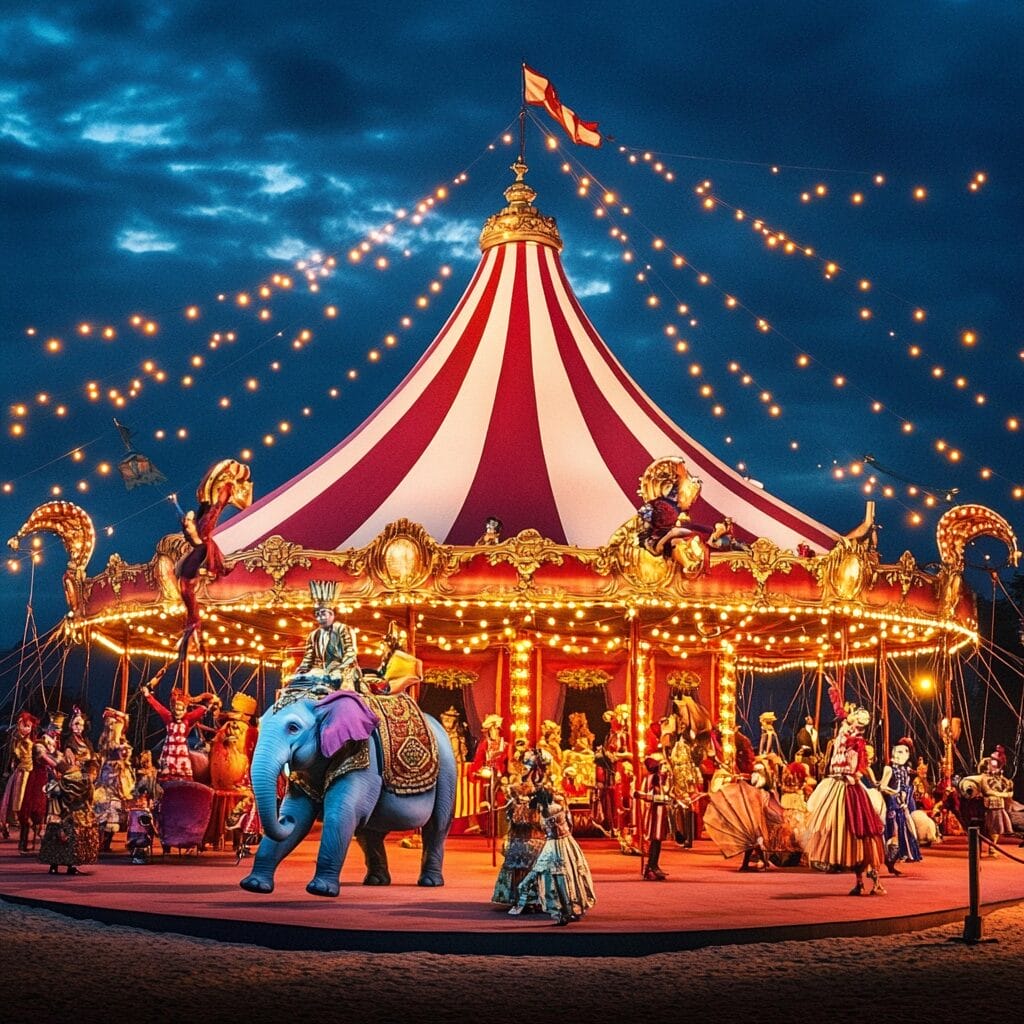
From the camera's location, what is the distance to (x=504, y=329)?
1875cm

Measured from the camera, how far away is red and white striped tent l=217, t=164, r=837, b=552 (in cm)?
1681

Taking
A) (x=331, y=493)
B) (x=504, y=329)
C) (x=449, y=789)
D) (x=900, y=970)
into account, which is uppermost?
(x=504, y=329)

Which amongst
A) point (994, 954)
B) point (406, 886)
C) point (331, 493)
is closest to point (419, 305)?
point (331, 493)

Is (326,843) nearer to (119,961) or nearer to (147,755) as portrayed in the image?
(119,961)

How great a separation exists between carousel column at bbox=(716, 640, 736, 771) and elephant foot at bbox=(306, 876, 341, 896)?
9.53 metres

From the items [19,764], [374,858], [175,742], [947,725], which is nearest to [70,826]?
[175,742]

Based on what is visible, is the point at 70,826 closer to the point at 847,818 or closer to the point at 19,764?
the point at 19,764

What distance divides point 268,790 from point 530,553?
594 centimetres

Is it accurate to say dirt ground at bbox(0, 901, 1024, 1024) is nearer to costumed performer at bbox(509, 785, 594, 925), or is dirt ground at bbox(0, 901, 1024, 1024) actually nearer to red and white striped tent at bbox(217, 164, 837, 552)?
costumed performer at bbox(509, 785, 594, 925)

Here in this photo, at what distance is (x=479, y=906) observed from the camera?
9.90m

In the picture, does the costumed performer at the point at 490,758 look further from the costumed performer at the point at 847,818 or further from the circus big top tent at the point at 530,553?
the costumed performer at the point at 847,818

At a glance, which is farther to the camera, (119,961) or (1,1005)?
(119,961)

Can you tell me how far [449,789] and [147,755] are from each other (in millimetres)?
4327

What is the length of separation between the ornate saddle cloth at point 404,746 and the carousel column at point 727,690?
8.30 metres
